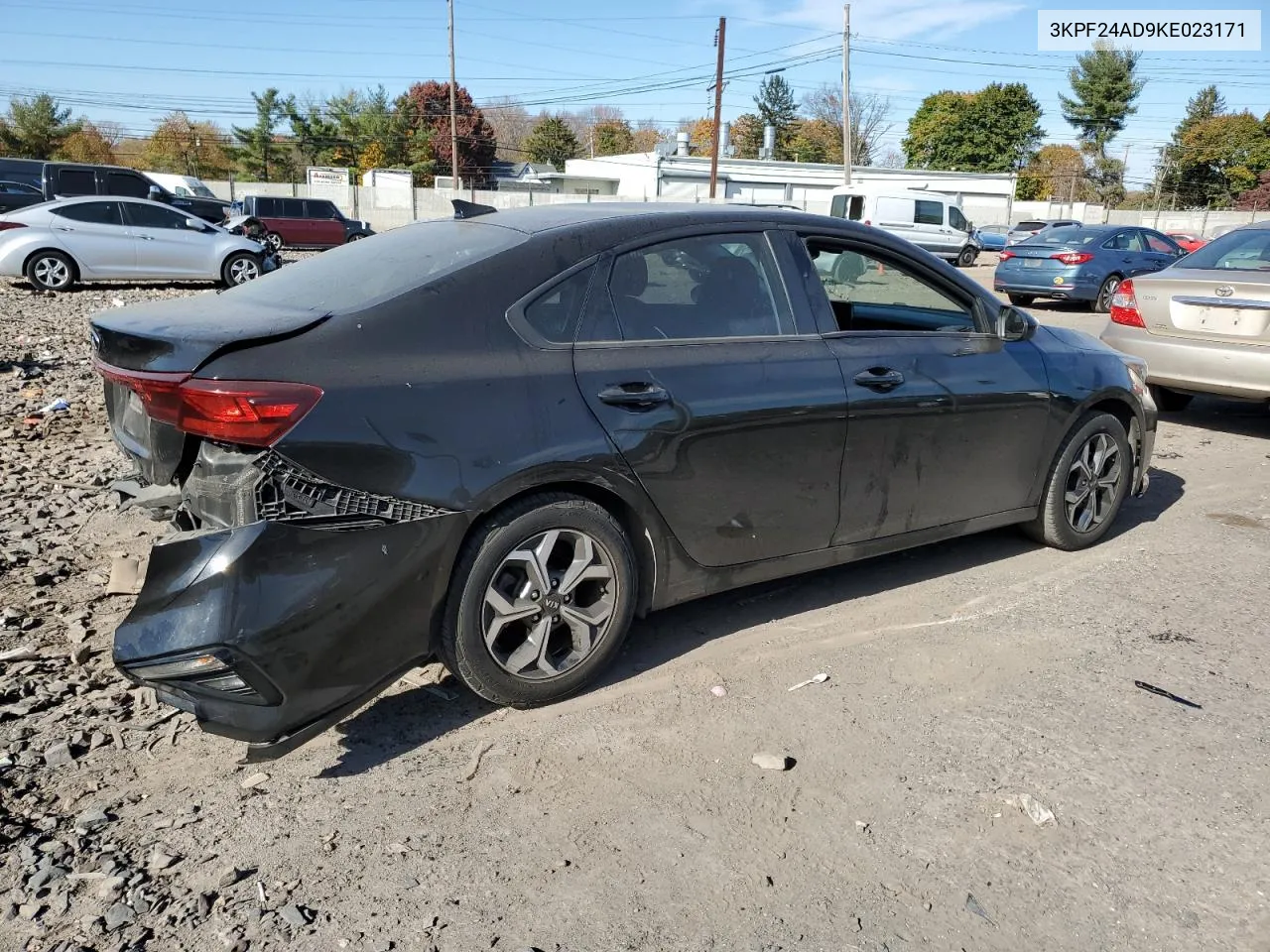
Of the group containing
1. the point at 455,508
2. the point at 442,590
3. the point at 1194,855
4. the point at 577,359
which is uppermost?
the point at 577,359

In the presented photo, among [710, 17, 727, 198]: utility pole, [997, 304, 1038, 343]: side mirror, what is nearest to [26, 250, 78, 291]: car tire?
[997, 304, 1038, 343]: side mirror

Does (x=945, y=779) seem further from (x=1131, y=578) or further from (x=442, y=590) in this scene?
(x=1131, y=578)

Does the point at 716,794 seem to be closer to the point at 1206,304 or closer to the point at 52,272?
the point at 1206,304

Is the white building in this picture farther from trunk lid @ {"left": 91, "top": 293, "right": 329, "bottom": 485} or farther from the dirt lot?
trunk lid @ {"left": 91, "top": 293, "right": 329, "bottom": 485}

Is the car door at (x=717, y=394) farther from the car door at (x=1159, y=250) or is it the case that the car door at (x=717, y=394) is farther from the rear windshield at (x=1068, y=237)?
the car door at (x=1159, y=250)

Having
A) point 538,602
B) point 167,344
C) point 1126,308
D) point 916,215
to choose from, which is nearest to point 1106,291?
point 1126,308

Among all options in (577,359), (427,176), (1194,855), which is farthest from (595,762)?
(427,176)

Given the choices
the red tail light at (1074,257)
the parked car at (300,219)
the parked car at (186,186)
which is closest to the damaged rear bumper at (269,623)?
the red tail light at (1074,257)

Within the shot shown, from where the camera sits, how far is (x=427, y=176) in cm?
7406

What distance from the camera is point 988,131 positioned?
73.2 metres

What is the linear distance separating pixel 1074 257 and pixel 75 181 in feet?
66.5

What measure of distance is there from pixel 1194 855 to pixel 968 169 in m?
79.0

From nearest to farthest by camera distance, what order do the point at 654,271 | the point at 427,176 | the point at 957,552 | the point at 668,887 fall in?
1. the point at 668,887
2. the point at 654,271
3. the point at 957,552
4. the point at 427,176

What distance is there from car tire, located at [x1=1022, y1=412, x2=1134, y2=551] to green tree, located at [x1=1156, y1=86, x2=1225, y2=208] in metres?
70.6
